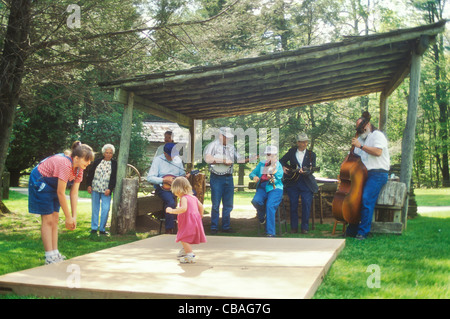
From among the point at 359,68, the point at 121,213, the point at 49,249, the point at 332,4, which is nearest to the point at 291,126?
the point at 332,4

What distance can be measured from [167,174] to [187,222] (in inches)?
151

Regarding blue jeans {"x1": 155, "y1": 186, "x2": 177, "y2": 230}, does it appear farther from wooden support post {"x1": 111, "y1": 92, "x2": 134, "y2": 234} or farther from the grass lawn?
wooden support post {"x1": 111, "y1": 92, "x2": 134, "y2": 234}

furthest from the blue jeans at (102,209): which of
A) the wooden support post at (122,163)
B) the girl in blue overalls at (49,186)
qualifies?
the girl in blue overalls at (49,186)

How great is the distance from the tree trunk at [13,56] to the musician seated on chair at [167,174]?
3.34 meters

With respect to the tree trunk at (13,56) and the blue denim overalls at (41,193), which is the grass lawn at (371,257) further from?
the tree trunk at (13,56)

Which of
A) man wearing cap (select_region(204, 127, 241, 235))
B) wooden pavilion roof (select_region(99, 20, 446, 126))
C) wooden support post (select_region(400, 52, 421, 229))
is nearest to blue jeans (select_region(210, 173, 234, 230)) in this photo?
man wearing cap (select_region(204, 127, 241, 235))

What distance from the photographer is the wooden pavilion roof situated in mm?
7844

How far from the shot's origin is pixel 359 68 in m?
9.24

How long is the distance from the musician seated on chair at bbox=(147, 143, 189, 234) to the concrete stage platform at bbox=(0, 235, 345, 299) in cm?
249

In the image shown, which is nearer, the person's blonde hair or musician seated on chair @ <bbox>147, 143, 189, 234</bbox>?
the person's blonde hair

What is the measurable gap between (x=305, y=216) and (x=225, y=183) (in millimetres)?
1671

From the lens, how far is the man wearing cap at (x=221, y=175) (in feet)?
29.2
